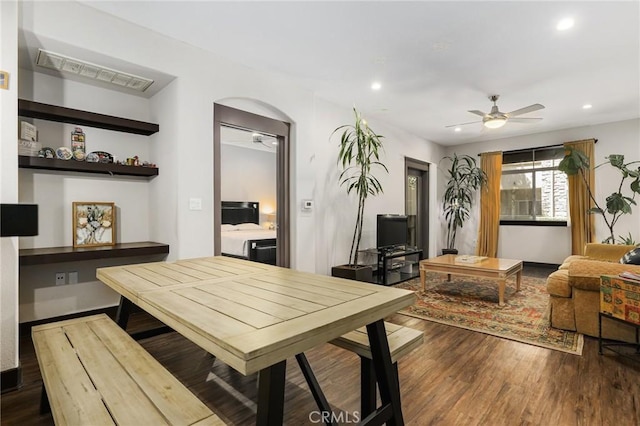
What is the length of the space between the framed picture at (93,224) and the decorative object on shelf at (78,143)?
0.47 m

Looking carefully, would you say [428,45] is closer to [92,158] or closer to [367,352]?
[367,352]

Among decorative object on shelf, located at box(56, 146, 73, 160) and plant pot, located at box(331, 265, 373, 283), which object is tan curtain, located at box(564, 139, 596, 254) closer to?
plant pot, located at box(331, 265, 373, 283)

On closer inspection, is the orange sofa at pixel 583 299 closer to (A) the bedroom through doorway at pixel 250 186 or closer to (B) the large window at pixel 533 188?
(A) the bedroom through doorway at pixel 250 186

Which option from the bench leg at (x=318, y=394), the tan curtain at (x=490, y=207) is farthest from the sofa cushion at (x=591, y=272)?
the tan curtain at (x=490, y=207)

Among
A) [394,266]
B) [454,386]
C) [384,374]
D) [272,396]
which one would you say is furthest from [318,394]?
[394,266]

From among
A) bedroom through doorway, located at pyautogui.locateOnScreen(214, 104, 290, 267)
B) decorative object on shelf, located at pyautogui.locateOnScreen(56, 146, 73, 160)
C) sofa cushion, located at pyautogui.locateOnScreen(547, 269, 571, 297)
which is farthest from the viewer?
bedroom through doorway, located at pyautogui.locateOnScreen(214, 104, 290, 267)

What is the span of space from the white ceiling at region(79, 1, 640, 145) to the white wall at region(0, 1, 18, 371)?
0.75 metres

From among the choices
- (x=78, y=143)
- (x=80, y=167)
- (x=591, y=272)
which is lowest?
(x=591, y=272)

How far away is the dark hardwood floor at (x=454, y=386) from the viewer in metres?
1.69

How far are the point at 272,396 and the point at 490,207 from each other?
6958 mm

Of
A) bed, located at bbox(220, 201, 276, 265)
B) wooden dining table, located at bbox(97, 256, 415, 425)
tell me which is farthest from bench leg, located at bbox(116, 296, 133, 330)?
bed, located at bbox(220, 201, 276, 265)

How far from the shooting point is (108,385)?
1.18 meters

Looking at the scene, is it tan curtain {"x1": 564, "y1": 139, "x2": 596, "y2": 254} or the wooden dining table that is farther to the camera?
tan curtain {"x1": 564, "y1": 139, "x2": 596, "y2": 254}

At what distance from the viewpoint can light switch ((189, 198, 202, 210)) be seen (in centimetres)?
305
